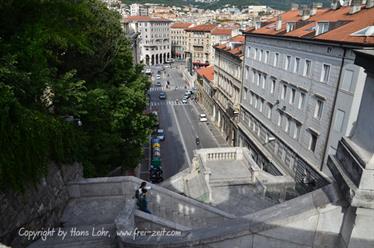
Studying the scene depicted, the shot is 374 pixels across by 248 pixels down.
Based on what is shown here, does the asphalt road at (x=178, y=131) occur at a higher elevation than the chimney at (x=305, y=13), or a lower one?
lower

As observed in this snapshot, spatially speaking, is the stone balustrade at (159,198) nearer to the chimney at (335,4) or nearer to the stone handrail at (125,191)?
the stone handrail at (125,191)

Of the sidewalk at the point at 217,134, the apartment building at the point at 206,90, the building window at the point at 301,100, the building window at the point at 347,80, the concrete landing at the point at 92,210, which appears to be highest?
the building window at the point at 347,80

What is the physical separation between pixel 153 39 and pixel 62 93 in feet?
399

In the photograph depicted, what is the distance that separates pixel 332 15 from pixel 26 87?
26.2m

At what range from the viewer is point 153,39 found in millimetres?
127125

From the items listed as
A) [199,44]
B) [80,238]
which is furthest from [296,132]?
[199,44]

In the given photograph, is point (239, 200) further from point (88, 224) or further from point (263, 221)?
point (263, 221)

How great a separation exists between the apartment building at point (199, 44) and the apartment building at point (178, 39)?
1503 centimetres

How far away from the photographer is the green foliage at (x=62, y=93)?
870 centimetres

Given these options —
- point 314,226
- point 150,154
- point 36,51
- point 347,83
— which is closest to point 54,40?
point 36,51

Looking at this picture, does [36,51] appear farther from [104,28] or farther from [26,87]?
[104,28]

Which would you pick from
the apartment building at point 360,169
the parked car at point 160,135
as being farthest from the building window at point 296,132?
the parked car at point 160,135

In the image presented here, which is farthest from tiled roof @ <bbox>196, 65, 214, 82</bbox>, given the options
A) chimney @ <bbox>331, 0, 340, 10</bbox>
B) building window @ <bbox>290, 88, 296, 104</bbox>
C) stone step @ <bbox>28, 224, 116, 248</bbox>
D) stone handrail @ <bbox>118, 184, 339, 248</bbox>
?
stone handrail @ <bbox>118, 184, 339, 248</bbox>

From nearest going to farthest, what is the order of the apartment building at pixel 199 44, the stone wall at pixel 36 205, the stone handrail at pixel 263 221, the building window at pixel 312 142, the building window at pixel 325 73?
1. the stone handrail at pixel 263 221
2. the stone wall at pixel 36 205
3. the building window at pixel 325 73
4. the building window at pixel 312 142
5. the apartment building at pixel 199 44
